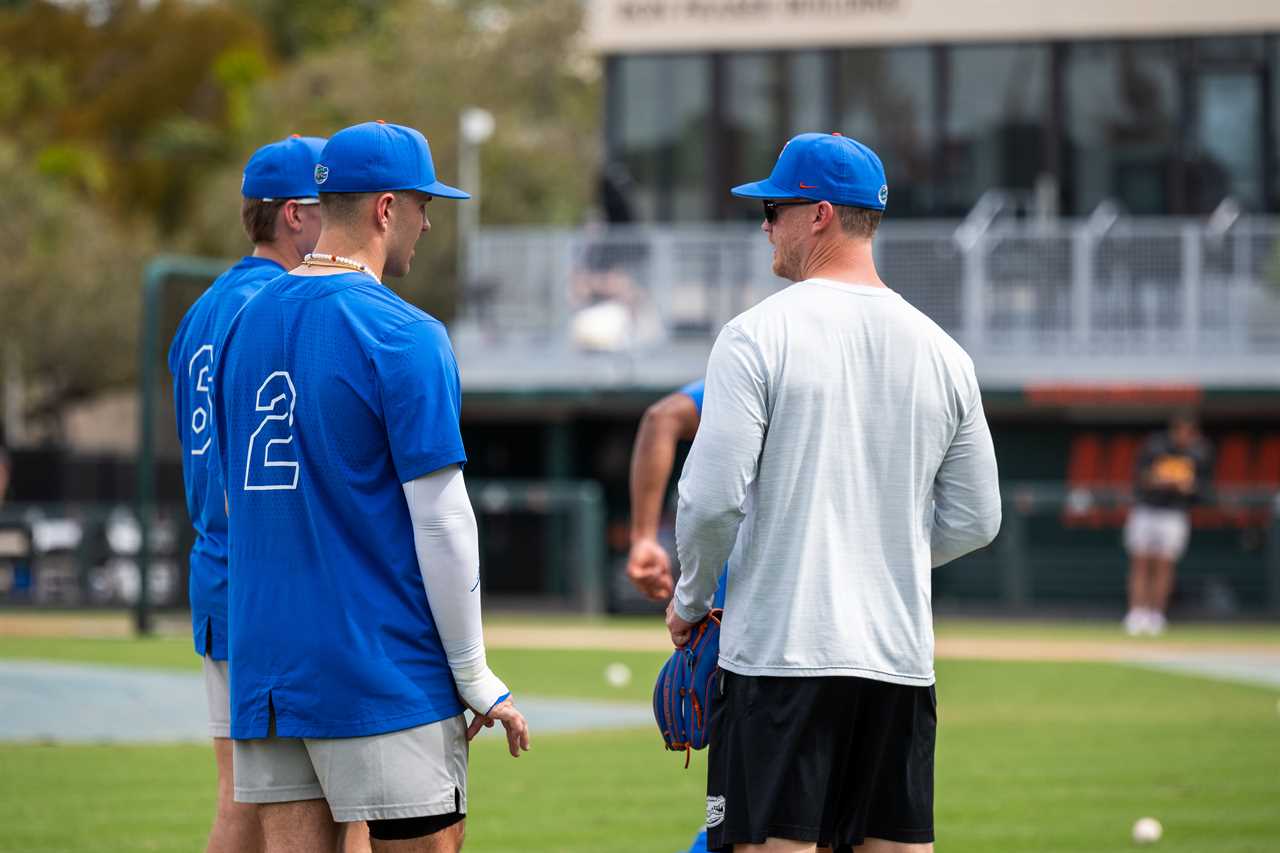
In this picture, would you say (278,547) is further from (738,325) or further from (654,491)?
(654,491)

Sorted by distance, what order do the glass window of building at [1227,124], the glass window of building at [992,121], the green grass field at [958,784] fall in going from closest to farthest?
1. the green grass field at [958,784]
2. the glass window of building at [1227,124]
3. the glass window of building at [992,121]

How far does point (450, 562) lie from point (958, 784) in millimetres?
6027

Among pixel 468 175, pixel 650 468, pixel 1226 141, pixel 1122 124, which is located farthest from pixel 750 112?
pixel 650 468

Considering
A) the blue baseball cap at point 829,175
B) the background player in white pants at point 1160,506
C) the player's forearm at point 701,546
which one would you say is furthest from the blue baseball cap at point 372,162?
the background player in white pants at point 1160,506

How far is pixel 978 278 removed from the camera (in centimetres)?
2403

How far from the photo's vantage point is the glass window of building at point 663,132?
91.0ft

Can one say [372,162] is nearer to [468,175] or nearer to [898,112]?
[898,112]

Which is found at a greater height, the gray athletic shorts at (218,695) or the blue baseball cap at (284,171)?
the blue baseball cap at (284,171)

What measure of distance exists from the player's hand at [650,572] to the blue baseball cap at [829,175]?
2.32 m

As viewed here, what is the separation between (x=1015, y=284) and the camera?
24203 mm

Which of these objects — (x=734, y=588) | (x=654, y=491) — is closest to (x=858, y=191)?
(x=734, y=588)

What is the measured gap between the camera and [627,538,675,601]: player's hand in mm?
6895

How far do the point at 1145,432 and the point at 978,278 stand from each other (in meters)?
3.07

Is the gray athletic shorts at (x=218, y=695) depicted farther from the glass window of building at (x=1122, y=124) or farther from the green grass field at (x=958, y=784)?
the glass window of building at (x=1122, y=124)
